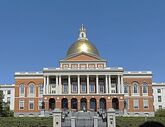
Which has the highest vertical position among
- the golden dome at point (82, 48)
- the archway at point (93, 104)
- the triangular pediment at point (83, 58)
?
the golden dome at point (82, 48)

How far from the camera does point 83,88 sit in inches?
3337

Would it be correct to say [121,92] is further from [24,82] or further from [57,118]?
[57,118]

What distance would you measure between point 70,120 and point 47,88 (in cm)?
3561

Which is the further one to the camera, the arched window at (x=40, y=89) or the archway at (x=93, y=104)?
the arched window at (x=40, y=89)

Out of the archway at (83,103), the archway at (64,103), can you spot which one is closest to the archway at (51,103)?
the archway at (64,103)

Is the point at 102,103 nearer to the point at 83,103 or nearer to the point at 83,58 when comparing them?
the point at 83,103

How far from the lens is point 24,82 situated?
8675 cm

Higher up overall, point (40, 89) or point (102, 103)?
point (40, 89)

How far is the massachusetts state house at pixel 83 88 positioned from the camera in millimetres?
82375

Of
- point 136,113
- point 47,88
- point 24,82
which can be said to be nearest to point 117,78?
point 136,113

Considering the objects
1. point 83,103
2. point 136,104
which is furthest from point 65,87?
point 136,104

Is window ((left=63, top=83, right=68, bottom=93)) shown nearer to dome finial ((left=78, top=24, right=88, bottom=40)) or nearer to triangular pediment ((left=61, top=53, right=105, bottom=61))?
triangular pediment ((left=61, top=53, right=105, bottom=61))

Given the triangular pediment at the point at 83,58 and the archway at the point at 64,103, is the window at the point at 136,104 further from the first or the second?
the archway at the point at 64,103

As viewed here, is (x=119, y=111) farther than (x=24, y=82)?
No
